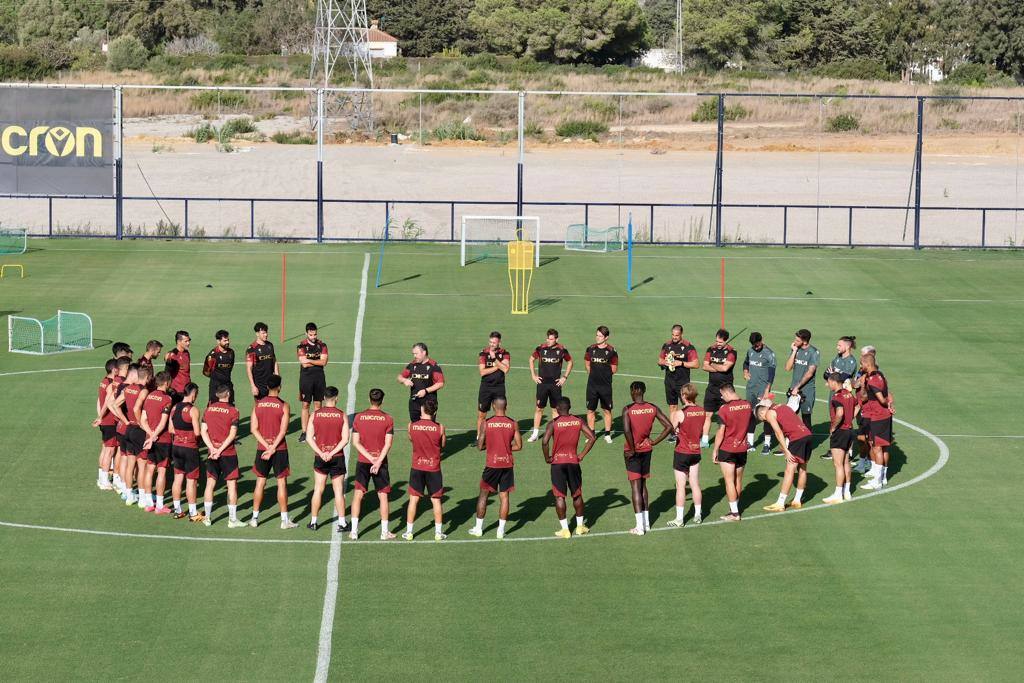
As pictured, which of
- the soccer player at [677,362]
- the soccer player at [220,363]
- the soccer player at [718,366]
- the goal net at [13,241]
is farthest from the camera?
the goal net at [13,241]

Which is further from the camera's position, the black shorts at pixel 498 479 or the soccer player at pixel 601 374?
the soccer player at pixel 601 374

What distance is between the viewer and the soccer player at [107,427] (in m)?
21.2

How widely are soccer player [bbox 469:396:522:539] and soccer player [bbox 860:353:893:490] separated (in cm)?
580

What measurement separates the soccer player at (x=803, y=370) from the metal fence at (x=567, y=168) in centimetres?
2464

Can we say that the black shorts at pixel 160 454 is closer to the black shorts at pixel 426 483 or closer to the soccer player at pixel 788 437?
the black shorts at pixel 426 483

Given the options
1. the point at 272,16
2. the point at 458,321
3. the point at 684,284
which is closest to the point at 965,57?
the point at 272,16

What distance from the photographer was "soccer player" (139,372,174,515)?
2008 cm

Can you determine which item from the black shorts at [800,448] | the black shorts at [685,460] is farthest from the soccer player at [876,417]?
the black shorts at [685,460]

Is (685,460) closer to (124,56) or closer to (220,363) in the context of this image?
(220,363)

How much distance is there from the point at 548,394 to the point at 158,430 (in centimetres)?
718

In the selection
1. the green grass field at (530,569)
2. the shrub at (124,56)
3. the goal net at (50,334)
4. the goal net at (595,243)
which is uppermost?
the shrub at (124,56)

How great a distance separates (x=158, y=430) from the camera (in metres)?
20.1

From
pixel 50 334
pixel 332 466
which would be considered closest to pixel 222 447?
pixel 332 466

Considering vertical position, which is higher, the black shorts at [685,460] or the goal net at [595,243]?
the goal net at [595,243]
